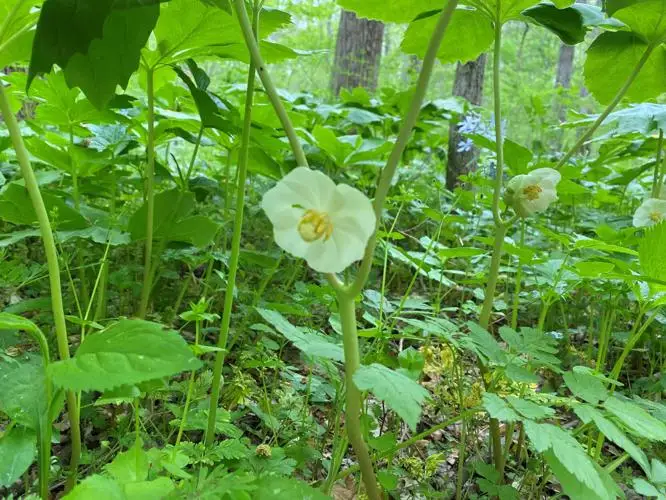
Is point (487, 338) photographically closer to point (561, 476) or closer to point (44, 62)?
point (561, 476)

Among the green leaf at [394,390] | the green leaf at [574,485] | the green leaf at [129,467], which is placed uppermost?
the green leaf at [394,390]

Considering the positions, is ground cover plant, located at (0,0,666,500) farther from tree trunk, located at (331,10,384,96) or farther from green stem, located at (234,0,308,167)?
tree trunk, located at (331,10,384,96)

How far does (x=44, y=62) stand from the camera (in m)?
0.79

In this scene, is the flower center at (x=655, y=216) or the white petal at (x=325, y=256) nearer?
the white petal at (x=325, y=256)

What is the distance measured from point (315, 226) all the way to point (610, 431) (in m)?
0.53

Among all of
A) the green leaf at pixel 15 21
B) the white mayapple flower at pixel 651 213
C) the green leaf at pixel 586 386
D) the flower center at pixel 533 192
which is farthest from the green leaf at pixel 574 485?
the green leaf at pixel 15 21

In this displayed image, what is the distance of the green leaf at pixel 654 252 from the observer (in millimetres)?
→ 999

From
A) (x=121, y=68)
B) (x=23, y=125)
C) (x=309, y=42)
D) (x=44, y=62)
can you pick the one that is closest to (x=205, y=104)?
(x=121, y=68)

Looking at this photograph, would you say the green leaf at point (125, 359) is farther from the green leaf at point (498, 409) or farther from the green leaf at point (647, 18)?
the green leaf at point (647, 18)

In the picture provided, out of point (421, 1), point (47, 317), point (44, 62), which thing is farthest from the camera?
point (47, 317)

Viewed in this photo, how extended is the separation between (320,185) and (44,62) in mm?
446

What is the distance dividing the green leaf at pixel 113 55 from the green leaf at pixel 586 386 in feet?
2.99

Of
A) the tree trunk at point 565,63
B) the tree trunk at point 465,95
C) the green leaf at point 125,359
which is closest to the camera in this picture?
the green leaf at point 125,359

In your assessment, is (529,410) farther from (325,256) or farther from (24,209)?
(24,209)
